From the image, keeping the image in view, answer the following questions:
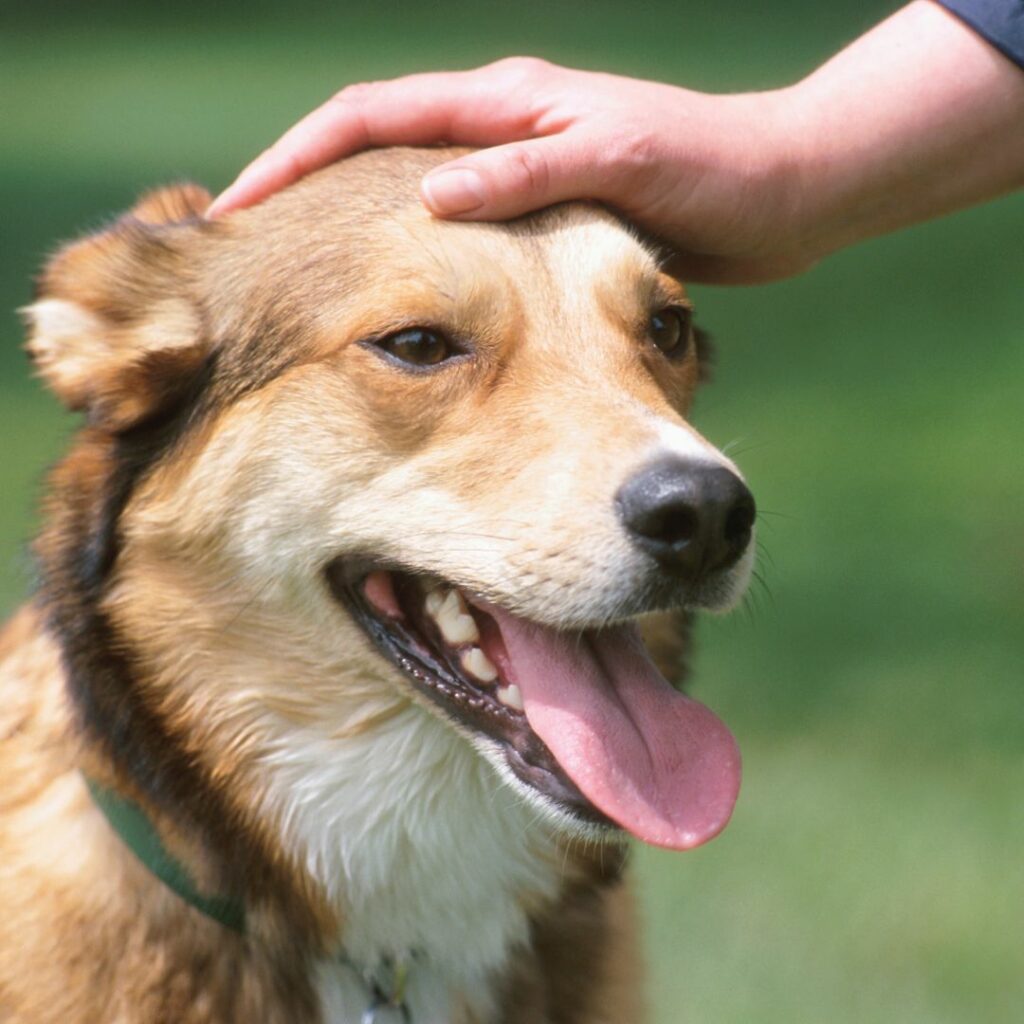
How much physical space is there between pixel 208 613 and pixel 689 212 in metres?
1.16

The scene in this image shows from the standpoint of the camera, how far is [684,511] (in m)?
2.51

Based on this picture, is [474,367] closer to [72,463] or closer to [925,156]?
[72,463]

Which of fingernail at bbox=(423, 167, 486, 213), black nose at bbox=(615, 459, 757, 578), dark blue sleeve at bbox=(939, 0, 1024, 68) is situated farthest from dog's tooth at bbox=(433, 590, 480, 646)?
dark blue sleeve at bbox=(939, 0, 1024, 68)

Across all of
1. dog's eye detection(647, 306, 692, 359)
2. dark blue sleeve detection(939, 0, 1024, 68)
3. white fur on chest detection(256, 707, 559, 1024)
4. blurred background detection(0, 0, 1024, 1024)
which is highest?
dark blue sleeve detection(939, 0, 1024, 68)

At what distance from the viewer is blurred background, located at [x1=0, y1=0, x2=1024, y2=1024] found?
173 inches

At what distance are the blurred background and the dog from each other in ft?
1.08

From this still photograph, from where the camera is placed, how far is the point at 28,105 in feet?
58.8

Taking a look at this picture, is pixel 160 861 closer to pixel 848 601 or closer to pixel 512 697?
pixel 512 697

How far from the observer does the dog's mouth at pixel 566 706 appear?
265cm

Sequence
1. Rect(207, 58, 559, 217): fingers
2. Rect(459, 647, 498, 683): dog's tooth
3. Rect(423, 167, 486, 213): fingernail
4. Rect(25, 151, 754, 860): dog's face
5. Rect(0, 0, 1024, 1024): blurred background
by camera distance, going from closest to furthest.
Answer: Rect(25, 151, 754, 860): dog's face < Rect(459, 647, 498, 683): dog's tooth < Rect(423, 167, 486, 213): fingernail < Rect(207, 58, 559, 217): fingers < Rect(0, 0, 1024, 1024): blurred background

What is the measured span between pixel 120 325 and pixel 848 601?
4124 mm

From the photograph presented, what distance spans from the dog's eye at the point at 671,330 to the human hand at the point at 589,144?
0.21m

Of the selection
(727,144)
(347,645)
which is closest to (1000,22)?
(727,144)

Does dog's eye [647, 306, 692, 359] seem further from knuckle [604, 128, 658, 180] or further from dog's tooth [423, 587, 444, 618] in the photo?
dog's tooth [423, 587, 444, 618]
